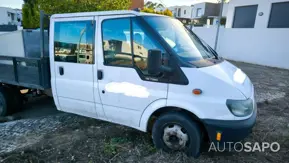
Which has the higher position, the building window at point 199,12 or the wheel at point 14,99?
the building window at point 199,12

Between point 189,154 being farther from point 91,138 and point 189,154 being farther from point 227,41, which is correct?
point 227,41

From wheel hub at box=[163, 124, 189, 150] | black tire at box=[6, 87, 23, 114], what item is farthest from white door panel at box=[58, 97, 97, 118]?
black tire at box=[6, 87, 23, 114]

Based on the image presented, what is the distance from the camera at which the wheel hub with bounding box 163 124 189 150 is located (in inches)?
107

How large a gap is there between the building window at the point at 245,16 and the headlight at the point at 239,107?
13.8 m

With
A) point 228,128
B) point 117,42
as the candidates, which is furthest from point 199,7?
point 228,128

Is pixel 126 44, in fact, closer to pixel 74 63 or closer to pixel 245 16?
pixel 74 63

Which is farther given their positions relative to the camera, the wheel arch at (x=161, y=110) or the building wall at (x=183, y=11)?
the building wall at (x=183, y=11)

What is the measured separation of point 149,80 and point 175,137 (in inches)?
35.4

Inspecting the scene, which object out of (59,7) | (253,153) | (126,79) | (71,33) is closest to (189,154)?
(253,153)

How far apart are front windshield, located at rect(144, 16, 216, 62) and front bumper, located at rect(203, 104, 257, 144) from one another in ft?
2.96

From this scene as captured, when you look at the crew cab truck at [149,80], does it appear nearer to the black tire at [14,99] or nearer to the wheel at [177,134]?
the wheel at [177,134]

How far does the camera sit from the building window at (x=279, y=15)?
38.9 feet

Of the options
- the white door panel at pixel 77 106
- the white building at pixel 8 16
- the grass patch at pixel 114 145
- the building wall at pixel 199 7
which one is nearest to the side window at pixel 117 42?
the white door panel at pixel 77 106

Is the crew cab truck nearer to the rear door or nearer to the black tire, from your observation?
the rear door
